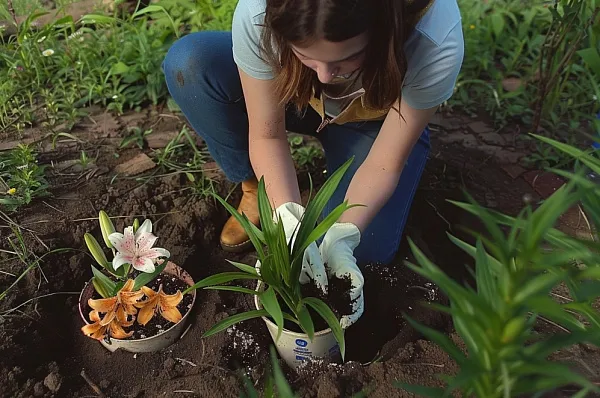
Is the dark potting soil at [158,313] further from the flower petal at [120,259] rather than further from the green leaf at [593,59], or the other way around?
the green leaf at [593,59]

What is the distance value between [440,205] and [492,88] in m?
0.75

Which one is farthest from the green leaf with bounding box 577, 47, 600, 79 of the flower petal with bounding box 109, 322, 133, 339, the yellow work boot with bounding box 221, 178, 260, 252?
the flower petal with bounding box 109, 322, 133, 339

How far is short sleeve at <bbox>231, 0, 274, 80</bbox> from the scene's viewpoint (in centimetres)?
158

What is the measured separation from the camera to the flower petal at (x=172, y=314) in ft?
5.31

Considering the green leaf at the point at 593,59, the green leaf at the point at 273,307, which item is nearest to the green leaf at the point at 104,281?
the green leaf at the point at 273,307

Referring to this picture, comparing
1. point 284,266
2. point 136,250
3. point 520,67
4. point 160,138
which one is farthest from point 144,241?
point 520,67

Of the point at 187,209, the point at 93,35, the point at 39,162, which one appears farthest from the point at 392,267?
the point at 93,35

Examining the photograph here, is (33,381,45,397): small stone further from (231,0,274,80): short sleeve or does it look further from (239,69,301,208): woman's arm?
(231,0,274,80): short sleeve

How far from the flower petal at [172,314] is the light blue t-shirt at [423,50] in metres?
0.70

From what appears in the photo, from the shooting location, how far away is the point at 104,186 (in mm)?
2152

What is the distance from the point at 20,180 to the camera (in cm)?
202

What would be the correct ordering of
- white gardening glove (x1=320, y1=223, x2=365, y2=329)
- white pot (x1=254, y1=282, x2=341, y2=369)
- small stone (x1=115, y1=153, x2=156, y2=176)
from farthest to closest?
small stone (x1=115, y1=153, x2=156, y2=176)
white gardening glove (x1=320, y1=223, x2=365, y2=329)
white pot (x1=254, y1=282, x2=341, y2=369)

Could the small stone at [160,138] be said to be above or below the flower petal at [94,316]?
below

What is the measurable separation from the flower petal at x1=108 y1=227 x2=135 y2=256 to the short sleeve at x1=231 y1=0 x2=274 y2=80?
1.86 ft
